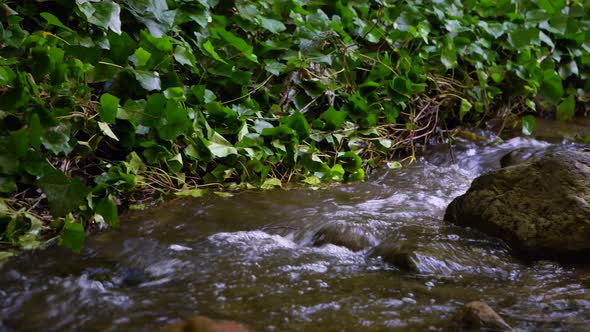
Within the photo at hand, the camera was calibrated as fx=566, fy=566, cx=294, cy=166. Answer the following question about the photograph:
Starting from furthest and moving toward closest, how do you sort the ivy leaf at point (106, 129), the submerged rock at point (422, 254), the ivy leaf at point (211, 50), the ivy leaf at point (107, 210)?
the ivy leaf at point (211, 50), the ivy leaf at point (106, 129), the ivy leaf at point (107, 210), the submerged rock at point (422, 254)

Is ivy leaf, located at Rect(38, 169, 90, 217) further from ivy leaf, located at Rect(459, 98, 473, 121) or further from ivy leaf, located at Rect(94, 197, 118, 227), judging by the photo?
ivy leaf, located at Rect(459, 98, 473, 121)

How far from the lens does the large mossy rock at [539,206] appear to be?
2.12 meters

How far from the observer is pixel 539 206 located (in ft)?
7.27

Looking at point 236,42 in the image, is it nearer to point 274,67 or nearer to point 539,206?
point 274,67

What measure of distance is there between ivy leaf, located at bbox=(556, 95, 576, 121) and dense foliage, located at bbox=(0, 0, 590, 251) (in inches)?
0.8

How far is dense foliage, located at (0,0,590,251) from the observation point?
2.29m

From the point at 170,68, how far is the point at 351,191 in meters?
1.16

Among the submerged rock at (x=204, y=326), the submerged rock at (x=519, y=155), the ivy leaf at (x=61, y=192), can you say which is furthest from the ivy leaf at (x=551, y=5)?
the submerged rock at (x=204, y=326)

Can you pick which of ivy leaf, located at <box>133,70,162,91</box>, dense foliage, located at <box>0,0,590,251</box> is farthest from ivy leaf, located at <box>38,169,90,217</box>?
ivy leaf, located at <box>133,70,162,91</box>

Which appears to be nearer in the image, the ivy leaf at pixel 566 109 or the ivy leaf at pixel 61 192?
the ivy leaf at pixel 61 192

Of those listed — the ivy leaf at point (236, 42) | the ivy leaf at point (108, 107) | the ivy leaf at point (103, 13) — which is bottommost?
the ivy leaf at point (108, 107)

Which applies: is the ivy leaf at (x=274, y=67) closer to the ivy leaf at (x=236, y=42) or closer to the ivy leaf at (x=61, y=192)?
the ivy leaf at (x=236, y=42)

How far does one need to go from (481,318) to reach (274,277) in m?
0.70

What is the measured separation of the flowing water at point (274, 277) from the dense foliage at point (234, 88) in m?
0.20
